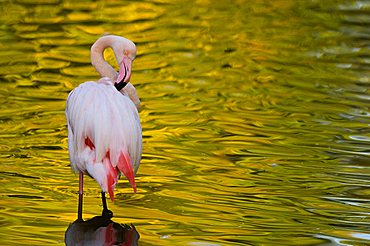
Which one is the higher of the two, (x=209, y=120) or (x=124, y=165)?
(x=209, y=120)

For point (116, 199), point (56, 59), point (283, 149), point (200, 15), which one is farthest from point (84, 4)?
point (116, 199)

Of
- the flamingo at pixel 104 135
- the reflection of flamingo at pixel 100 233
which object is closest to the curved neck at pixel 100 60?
the flamingo at pixel 104 135

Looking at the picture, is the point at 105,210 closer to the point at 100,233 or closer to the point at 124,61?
the point at 100,233

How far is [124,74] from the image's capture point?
6.39m

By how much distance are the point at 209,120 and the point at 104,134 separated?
9.00 feet

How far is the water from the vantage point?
19.8 feet

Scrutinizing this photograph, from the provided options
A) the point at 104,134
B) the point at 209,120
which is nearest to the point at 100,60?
the point at 104,134

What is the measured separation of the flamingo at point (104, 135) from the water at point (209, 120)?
1.08ft

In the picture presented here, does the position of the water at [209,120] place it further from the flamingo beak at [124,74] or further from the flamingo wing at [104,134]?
the flamingo beak at [124,74]

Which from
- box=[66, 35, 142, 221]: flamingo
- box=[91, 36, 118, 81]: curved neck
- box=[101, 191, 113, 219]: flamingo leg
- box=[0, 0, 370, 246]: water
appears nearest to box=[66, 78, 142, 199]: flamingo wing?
box=[66, 35, 142, 221]: flamingo

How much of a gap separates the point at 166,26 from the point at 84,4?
1.84 metres

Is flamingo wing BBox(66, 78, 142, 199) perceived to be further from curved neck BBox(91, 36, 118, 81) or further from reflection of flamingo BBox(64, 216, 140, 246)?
curved neck BBox(91, 36, 118, 81)

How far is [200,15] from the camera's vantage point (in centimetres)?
1320

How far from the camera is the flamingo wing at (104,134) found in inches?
227
